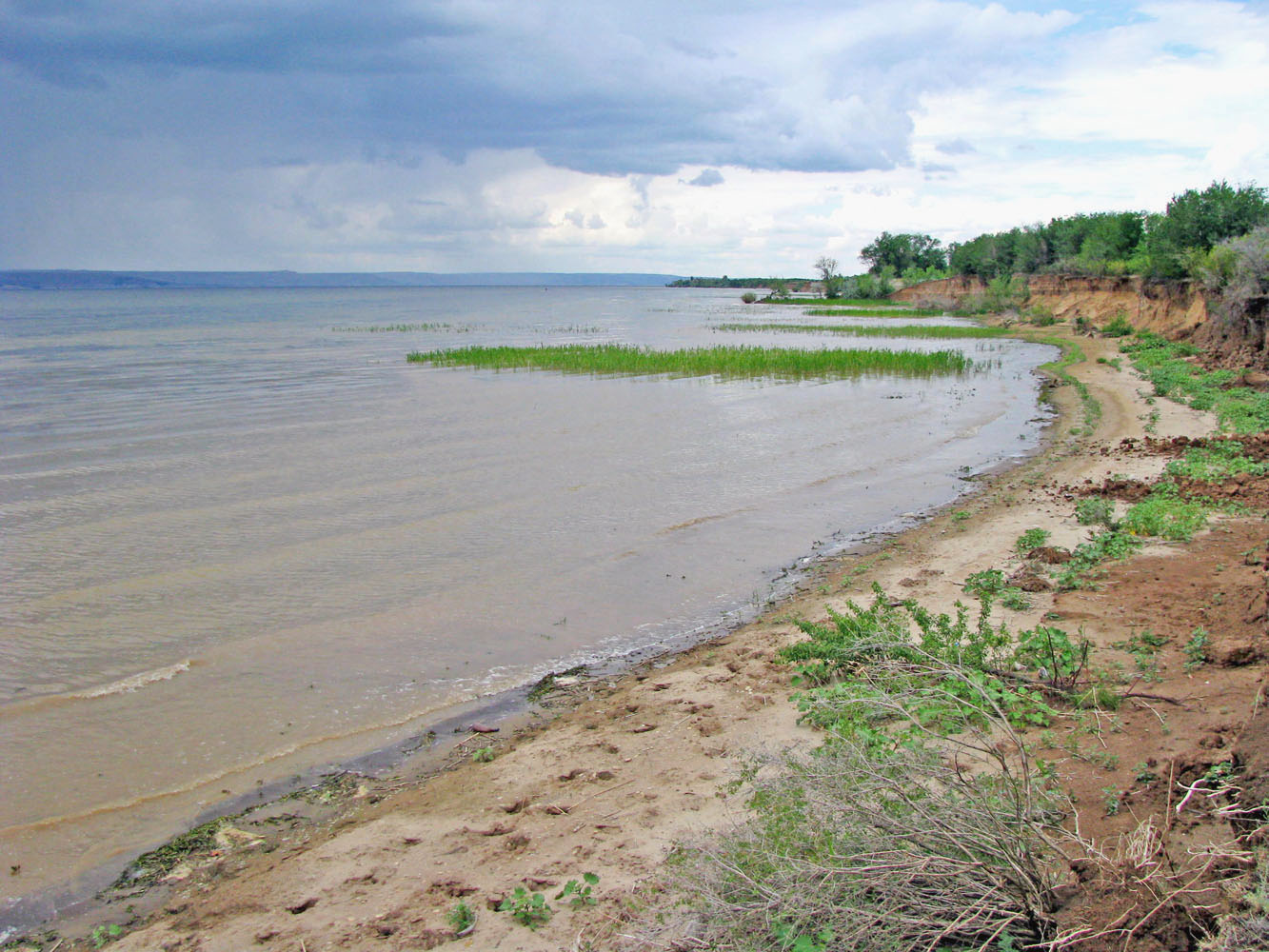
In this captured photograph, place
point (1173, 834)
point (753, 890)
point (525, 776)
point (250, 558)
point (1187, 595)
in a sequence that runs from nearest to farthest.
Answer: point (753, 890)
point (1173, 834)
point (525, 776)
point (1187, 595)
point (250, 558)

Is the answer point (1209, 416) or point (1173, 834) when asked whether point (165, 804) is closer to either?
point (1173, 834)

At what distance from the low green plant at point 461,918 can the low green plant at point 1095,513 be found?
9051mm

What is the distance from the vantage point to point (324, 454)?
682 inches

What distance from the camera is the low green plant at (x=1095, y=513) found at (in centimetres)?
1022

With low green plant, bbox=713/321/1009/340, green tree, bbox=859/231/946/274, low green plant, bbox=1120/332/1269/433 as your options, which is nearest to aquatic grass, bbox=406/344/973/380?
low green plant, bbox=1120/332/1269/433

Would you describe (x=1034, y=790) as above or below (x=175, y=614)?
above

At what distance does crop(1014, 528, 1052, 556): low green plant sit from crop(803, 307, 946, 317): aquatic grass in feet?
227

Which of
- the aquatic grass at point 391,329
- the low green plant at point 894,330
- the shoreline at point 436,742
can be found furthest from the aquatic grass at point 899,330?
the shoreline at point 436,742

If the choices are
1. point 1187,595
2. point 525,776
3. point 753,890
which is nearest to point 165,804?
point 525,776

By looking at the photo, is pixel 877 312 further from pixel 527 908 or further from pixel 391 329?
pixel 527 908

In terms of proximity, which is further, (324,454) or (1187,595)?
(324,454)

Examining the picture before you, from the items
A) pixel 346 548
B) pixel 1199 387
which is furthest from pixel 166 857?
pixel 1199 387

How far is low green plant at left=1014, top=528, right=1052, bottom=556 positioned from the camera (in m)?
9.63

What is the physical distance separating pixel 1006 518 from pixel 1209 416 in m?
9.81
